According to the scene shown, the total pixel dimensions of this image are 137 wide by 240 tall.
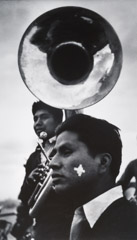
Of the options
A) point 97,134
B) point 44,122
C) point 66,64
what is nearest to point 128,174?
point 97,134

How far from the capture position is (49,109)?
3.04 metres

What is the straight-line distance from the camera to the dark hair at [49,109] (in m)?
3.01

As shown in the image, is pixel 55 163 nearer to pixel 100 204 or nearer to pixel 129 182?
pixel 100 204

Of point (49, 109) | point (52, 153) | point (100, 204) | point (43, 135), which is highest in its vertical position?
point (49, 109)

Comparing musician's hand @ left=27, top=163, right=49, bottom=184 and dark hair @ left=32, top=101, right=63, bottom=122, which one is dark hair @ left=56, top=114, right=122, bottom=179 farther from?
musician's hand @ left=27, top=163, right=49, bottom=184

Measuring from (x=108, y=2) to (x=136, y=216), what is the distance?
1.72 metres

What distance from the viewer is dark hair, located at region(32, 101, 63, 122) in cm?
301

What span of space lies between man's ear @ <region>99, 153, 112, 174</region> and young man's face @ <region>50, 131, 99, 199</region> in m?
0.04

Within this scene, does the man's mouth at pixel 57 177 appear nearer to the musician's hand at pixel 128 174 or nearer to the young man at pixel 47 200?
the young man at pixel 47 200

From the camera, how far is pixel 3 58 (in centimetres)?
321

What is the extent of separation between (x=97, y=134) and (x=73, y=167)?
0.30 m

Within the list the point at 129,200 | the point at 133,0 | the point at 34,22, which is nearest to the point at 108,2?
the point at 133,0

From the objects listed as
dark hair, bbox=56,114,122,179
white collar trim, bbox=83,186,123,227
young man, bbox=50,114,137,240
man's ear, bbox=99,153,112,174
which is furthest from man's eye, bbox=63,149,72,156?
white collar trim, bbox=83,186,123,227

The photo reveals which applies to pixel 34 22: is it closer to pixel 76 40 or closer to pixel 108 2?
pixel 76 40
